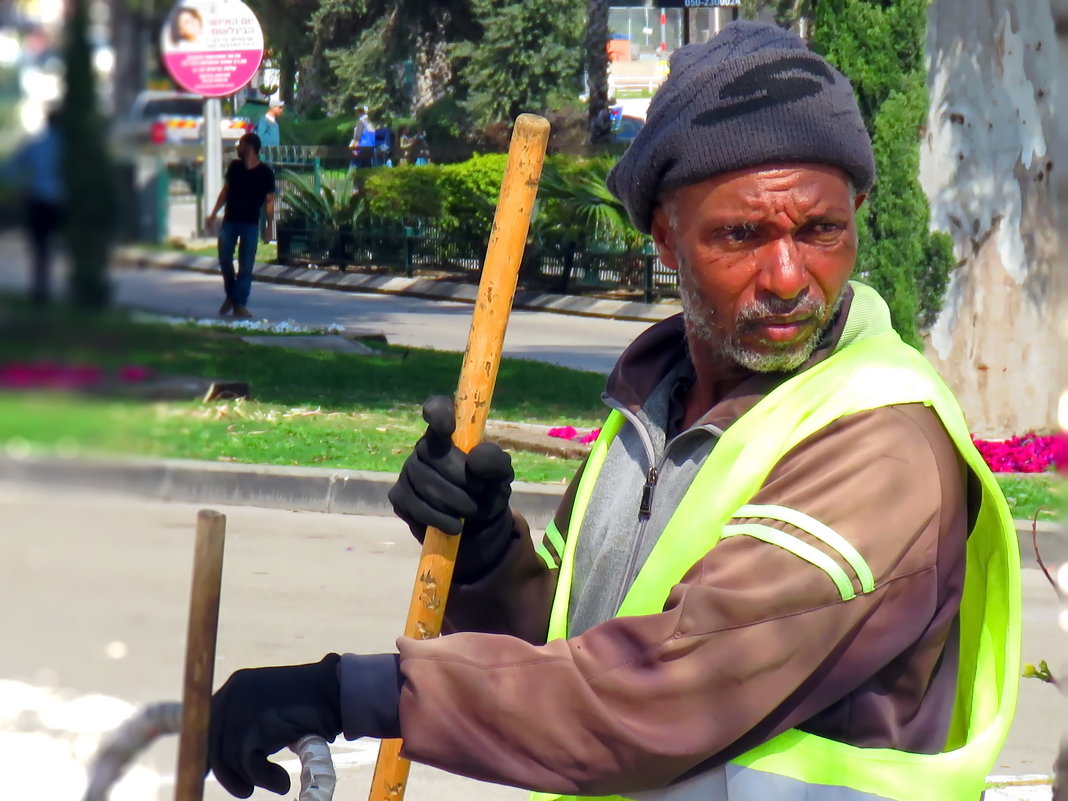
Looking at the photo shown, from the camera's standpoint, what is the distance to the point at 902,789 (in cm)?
145

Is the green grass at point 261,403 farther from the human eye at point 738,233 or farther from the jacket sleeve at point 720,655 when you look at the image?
the human eye at point 738,233

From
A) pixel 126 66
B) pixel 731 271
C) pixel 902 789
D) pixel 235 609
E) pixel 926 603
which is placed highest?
pixel 126 66

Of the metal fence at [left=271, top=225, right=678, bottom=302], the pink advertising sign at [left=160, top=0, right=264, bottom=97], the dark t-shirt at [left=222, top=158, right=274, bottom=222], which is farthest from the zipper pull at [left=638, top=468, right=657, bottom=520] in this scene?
the metal fence at [left=271, top=225, right=678, bottom=302]

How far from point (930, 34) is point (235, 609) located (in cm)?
573

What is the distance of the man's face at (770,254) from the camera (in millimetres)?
1652

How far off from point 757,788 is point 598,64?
21849mm

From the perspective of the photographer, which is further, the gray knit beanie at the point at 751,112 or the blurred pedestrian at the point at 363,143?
the blurred pedestrian at the point at 363,143

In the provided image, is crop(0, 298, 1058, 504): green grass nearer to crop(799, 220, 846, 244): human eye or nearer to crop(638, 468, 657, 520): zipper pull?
crop(638, 468, 657, 520): zipper pull

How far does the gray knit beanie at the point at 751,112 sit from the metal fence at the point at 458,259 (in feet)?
53.4

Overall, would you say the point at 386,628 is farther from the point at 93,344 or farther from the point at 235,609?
the point at 93,344

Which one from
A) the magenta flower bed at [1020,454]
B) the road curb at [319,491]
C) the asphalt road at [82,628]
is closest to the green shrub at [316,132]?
the road curb at [319,491]

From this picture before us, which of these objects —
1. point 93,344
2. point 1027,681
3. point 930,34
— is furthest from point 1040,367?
point 93,344

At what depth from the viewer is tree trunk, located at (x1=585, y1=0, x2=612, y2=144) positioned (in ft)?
73.9

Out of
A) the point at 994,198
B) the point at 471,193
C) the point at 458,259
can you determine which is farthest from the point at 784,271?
the point at 458,259
